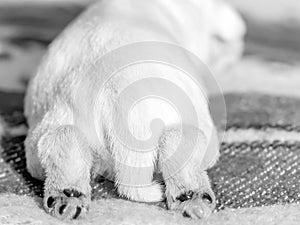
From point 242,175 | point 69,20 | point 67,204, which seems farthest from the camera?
point 69,20

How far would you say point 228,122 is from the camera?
4.36 ft

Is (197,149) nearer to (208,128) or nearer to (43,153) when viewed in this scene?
(208,128)

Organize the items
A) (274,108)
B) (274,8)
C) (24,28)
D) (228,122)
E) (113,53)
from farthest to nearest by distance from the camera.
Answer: (274,8), (24,28), (274,108), (228,122), (113,53)

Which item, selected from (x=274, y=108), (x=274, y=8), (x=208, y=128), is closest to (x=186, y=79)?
(x=208, y=128)

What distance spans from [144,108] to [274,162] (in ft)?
0.96

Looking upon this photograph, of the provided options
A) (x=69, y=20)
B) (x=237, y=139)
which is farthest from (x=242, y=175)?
(x=69, y=20)

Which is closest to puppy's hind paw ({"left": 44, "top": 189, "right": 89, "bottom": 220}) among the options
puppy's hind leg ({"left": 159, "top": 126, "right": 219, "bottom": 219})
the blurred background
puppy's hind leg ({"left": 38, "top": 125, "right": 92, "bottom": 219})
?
puppy's hind leg ({"left": 38, "top": 125, "right": 92, "bottom": 219})

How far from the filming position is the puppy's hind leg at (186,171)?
911 mm

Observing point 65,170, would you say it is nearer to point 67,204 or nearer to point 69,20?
point 67,204

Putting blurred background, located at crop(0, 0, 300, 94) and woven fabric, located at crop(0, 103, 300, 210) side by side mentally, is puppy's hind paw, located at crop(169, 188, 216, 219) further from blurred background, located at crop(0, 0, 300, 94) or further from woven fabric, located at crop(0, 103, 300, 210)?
blurred background, located at crop(0, 0, 300, 94)

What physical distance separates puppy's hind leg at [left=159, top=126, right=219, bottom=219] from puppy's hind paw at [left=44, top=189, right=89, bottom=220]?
0.11 metres

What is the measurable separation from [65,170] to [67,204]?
0.05 meters

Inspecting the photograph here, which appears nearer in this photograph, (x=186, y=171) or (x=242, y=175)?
(x=186, y=171)

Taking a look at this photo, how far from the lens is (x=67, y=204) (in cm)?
89
